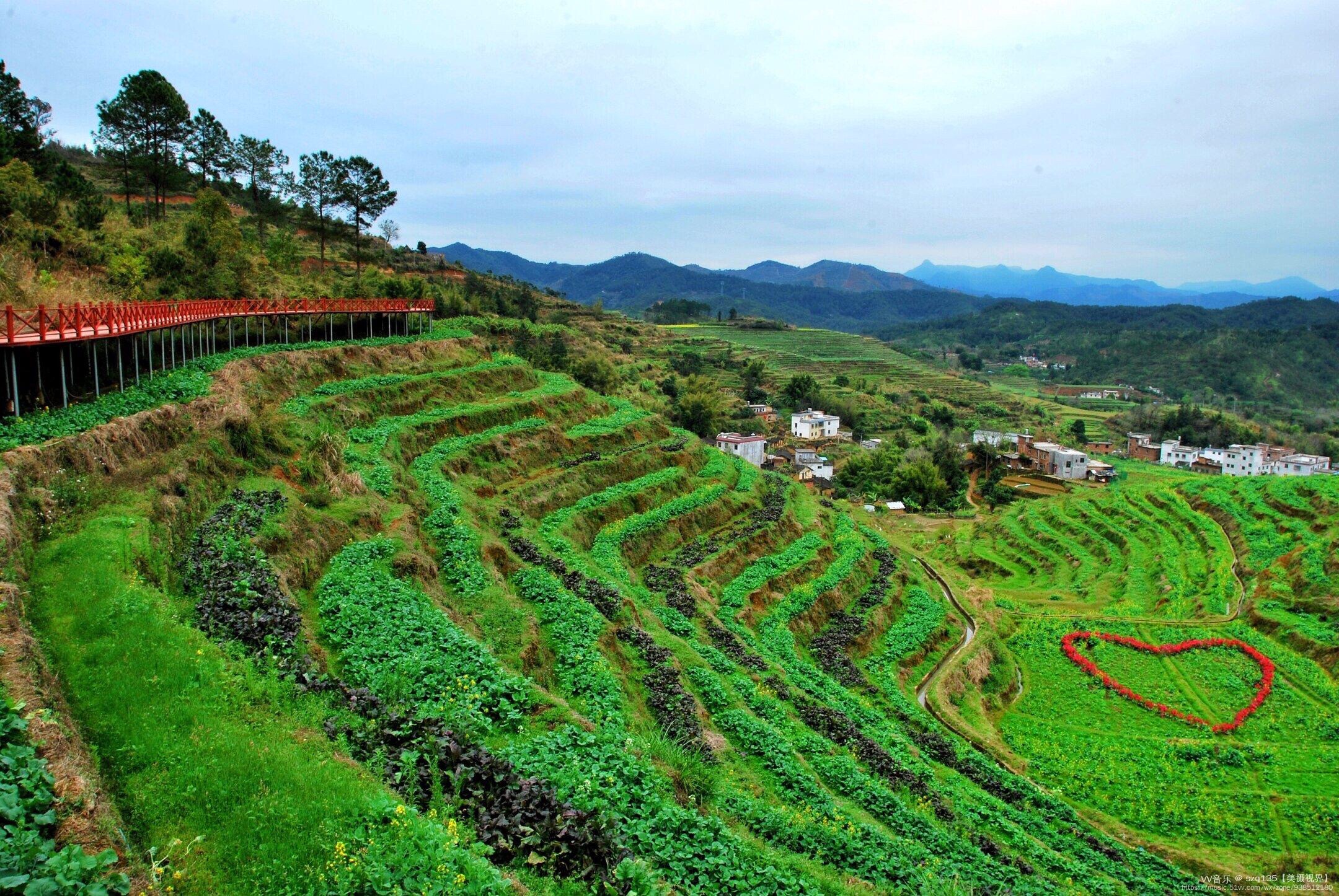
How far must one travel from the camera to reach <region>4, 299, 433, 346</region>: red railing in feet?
49.9

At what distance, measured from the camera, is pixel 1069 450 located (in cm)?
7775

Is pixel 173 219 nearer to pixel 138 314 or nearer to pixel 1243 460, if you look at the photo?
pixel 138 314

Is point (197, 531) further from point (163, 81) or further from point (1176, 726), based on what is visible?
point (163, 81)

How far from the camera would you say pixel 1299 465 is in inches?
3059

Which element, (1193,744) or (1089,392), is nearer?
(1193,744)

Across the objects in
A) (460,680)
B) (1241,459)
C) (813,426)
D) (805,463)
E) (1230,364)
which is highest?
(1230,364)

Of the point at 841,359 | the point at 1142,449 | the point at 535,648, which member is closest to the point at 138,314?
the point at 535,648

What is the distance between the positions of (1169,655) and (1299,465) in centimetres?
6612

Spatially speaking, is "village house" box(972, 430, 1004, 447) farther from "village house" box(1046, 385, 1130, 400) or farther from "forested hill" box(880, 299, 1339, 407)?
"forested hill" box(880, 299, 1339, 407)

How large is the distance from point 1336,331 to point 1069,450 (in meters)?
144

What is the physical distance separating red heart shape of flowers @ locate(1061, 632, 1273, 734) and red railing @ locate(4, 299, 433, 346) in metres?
34.6

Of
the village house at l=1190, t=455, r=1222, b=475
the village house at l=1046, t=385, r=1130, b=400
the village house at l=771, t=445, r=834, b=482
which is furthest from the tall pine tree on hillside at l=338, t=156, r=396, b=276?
the village house at l=1046, t=385, r=1130, b=400

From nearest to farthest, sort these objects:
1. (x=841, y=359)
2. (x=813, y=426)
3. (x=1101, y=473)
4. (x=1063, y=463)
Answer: (x=1101, y=473)
(x=1063, y=463)
(x=813, y=426)
(x=841, y=359)

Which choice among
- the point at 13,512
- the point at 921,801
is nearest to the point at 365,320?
the point at 13,512
